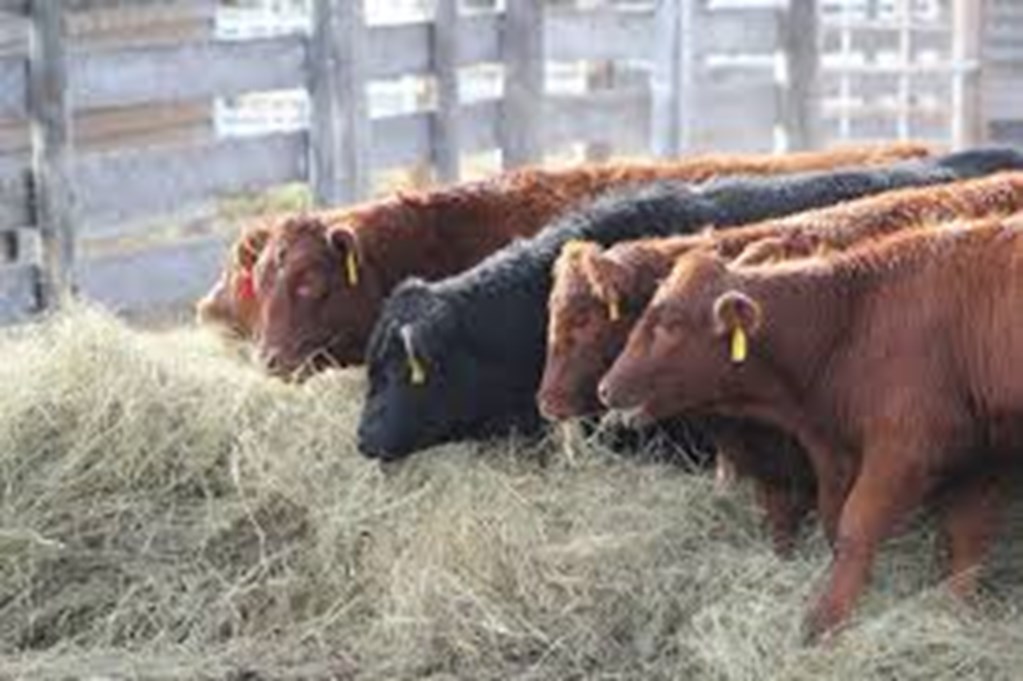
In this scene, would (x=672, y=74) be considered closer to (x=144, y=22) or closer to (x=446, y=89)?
(x=446, y=89)

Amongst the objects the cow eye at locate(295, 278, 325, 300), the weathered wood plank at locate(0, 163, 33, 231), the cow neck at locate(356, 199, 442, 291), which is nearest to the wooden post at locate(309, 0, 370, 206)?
the weathered wood plank at locate(0, 163, 33, 231)

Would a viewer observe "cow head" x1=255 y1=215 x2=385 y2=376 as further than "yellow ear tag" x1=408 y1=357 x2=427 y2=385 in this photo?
Yes

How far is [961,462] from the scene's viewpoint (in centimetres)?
662

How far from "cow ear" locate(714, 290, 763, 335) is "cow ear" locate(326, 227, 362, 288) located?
7.62 ft

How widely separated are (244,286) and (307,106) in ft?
8.94

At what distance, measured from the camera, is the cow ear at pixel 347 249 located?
8.70 meters

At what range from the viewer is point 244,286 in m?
9.52

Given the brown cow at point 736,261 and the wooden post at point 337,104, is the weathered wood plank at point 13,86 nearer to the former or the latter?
the wooden post at point 337,104

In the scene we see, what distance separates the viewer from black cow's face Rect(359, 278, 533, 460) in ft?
25.6

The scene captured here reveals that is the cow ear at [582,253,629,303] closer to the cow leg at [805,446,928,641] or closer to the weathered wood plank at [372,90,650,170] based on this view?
the cow leg at [805,446,928,641]

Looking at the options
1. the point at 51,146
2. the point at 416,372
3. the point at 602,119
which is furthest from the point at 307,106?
the point at 416,372

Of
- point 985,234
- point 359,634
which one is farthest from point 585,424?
point 985,234

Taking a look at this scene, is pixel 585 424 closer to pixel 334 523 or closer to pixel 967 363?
pixel 334 523

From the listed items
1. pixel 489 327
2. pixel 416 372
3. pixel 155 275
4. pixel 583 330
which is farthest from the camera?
pixel 155 275
